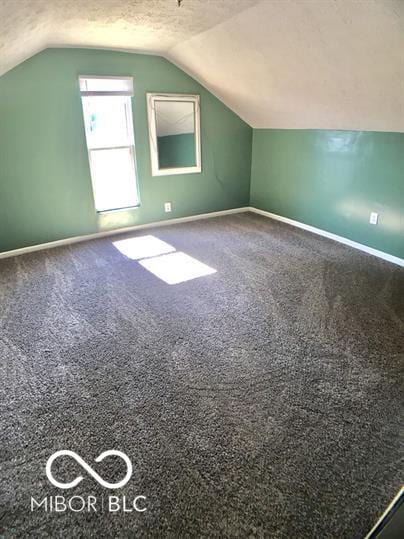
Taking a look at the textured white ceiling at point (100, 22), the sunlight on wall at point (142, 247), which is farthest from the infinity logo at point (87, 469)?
the sunlight on wall at point (142, 247)

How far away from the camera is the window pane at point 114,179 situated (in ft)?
13.1

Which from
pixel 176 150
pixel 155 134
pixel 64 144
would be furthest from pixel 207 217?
pixel 64 144

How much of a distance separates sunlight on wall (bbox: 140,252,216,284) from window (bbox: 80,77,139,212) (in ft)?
3.79

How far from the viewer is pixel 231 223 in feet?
15.0

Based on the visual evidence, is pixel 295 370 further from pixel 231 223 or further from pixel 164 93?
pixel 164 93

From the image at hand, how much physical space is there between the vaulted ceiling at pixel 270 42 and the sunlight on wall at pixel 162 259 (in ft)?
6.32

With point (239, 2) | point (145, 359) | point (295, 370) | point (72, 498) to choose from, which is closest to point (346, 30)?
point (239, 2)

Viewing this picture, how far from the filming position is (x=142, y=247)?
3754mm

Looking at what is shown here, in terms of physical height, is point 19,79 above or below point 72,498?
above

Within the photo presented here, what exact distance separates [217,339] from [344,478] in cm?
105

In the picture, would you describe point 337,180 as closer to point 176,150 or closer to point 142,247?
point 176,150
